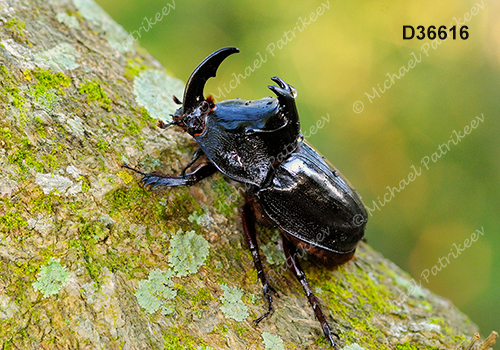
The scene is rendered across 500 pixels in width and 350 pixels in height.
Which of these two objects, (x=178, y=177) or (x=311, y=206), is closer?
(x=178, y=177)

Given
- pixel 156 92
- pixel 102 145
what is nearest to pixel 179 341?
pixel 102 145

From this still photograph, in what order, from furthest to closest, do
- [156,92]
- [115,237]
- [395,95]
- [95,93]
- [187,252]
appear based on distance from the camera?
[395,95], [156,92], [95,93], [187,252], [115,237]

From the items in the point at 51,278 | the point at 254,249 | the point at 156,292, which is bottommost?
the point at 51,278

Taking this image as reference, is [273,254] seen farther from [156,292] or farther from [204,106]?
[204,106]

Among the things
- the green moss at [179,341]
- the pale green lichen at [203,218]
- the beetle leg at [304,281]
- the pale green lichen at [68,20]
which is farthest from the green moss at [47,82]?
the beetle leg at [304,281]

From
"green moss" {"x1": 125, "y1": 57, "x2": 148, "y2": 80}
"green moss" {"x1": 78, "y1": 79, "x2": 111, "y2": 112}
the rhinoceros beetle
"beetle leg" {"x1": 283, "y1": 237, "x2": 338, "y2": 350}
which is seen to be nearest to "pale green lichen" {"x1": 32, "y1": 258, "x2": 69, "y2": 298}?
Answer: the rhinoceros beetle
